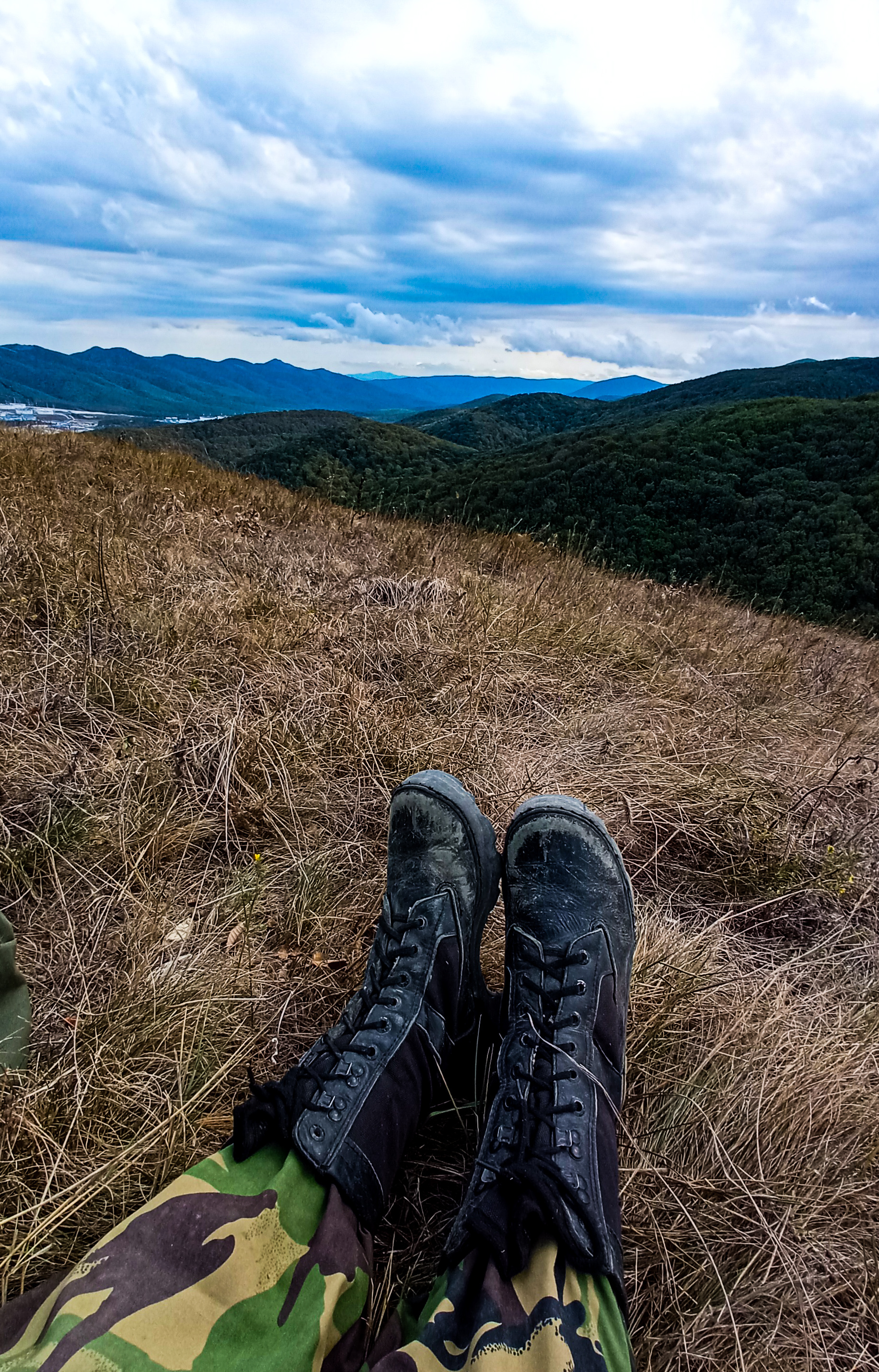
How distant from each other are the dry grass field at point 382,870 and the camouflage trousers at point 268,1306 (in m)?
0.11

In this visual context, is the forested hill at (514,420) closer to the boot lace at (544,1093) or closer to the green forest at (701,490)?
the green forest at (701,490)

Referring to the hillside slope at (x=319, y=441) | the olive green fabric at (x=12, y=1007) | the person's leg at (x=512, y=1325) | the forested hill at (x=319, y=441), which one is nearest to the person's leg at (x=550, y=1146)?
the person's leg at (x=512, y=1325)

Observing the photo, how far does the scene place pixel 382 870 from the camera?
1.77 m

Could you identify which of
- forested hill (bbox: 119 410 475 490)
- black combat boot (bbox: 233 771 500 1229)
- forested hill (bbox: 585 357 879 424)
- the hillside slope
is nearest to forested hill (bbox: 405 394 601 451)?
forested hill (bbox: 585 357 879 424)

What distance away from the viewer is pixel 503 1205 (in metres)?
1.04

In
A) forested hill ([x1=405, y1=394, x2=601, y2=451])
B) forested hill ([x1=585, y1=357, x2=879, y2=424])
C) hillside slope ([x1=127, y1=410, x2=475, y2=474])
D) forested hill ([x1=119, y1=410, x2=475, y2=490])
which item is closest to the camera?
forested hill ([x1=119, y1=410, x2=475, y2=490])

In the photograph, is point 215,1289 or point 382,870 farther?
point 382,870

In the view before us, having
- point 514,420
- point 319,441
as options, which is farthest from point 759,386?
point 319,441

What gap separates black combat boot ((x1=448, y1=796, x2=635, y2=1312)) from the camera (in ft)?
3.29

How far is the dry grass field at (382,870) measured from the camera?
3.44 feet

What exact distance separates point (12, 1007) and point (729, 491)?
43.9 m

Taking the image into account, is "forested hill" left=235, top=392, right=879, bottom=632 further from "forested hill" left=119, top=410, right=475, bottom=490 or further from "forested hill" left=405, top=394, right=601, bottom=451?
"forested hill" left=405, top=394, right=601, bottom=451

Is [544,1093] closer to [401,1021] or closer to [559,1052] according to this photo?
[559,1052]

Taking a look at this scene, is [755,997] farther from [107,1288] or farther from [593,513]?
[593,513]
